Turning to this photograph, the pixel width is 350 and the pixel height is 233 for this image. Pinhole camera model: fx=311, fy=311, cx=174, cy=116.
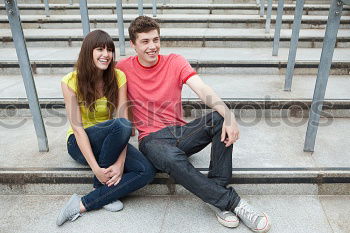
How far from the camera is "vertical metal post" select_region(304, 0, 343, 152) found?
1.59 metres

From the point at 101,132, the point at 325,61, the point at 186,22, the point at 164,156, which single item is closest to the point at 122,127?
the point at 101,132

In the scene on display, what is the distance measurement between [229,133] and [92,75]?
776 mm

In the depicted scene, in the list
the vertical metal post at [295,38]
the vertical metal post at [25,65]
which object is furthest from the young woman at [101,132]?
the vertical metal post at [295,38]

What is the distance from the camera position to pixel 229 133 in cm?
156

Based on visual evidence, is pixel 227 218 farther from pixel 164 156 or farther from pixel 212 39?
pixel 212 39

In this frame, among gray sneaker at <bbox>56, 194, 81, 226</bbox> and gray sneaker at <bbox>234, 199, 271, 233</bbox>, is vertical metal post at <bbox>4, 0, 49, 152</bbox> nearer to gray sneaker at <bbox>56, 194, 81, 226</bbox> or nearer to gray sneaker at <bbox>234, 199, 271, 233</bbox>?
gray sneaker at <bbox>56, 194, 81, 226</bbox>

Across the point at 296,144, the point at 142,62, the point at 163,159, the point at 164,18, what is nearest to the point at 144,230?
the point at 163,159

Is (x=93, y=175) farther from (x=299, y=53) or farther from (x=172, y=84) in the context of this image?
(x=299, y=53)

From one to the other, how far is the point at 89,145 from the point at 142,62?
54 cm

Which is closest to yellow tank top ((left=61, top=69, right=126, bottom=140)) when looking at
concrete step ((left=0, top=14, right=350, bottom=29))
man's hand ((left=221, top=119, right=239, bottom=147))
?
man's hand ((left=221, top=119, right=239, bottom=147))

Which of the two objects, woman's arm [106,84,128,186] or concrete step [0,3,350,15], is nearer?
woman's arm [106,84,128,186]

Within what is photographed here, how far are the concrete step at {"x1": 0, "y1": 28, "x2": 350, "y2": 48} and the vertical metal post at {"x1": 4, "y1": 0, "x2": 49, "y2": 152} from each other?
2108 mm

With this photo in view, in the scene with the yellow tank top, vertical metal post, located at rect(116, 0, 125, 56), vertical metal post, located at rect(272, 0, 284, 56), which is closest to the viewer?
the yellow tank top

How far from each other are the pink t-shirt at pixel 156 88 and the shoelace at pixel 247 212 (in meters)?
0.60
